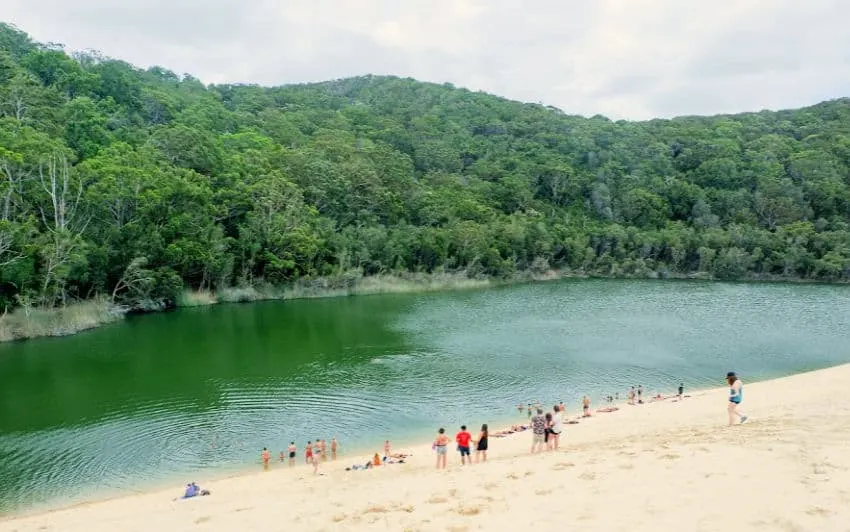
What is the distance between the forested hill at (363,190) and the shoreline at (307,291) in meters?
1.19

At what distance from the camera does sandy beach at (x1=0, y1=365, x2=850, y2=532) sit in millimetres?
10328

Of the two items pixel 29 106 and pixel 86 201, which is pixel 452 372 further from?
pixel 29 106

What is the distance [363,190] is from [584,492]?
228 feet

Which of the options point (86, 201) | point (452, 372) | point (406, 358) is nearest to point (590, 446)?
point (452, 372)

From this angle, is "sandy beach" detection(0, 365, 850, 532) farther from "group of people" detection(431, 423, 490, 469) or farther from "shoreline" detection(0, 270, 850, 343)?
"shoreline" detection(0, 270, 850, 343)

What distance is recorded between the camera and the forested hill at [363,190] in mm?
50062

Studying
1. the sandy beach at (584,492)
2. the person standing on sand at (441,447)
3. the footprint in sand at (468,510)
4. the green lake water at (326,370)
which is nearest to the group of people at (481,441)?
the person standing on sand at (441,447)

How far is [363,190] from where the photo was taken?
79062 millimetres

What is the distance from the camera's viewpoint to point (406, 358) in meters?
38.3

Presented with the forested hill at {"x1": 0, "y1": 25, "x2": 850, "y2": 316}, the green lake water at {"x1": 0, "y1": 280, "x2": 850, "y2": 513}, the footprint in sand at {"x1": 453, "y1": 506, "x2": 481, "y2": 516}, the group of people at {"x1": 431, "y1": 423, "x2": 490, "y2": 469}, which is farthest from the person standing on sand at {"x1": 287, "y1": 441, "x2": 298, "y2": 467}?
the forested hill at {"x1": 0, "y1": 25, "x2": 850, "y2": 316}

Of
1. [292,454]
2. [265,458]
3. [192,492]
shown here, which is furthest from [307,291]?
[192,492]

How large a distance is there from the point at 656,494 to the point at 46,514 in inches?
683

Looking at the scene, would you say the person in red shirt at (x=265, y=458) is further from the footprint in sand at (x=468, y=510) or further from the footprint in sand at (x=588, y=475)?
the footprint in sand at (x=588, y=475)

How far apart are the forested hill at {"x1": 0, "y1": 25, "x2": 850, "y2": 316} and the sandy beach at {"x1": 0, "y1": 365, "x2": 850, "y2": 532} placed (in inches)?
1305
